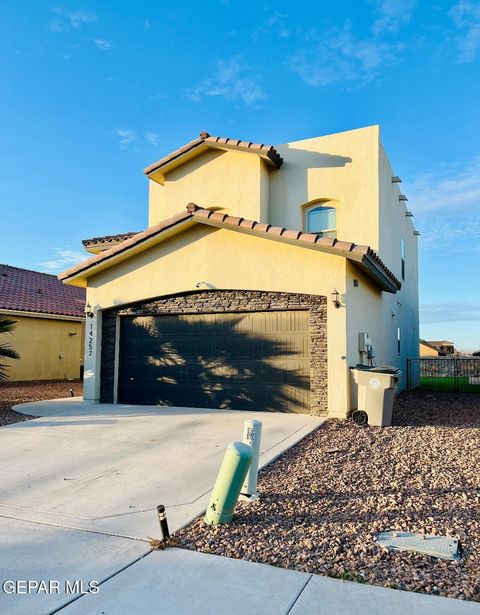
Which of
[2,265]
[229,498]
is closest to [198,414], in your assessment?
[229,498]

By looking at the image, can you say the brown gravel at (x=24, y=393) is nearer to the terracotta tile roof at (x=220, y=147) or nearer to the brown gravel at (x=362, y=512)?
the brown gravel at (x=362, y=512)

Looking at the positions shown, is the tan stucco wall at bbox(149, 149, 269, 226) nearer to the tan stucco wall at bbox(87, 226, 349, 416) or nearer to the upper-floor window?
the upper-floor window

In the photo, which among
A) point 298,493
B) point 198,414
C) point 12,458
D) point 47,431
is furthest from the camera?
point 198,414

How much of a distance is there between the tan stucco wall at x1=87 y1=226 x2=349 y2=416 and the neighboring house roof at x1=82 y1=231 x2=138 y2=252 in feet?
18.0

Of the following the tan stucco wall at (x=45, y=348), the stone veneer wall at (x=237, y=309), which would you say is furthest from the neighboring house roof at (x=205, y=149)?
the tan stucco wall at (x=45, y=348)

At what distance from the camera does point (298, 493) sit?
18.1 ft

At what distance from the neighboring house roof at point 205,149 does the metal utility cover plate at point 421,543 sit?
40.2 ft

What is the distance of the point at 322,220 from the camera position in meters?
15.0

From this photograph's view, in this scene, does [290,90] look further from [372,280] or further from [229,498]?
[229,498]

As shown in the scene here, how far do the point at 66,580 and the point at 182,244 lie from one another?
9.45m

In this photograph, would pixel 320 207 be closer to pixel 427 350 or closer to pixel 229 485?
Result: pixel 229 485

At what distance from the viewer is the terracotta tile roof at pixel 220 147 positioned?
14.6 metres

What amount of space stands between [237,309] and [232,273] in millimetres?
895

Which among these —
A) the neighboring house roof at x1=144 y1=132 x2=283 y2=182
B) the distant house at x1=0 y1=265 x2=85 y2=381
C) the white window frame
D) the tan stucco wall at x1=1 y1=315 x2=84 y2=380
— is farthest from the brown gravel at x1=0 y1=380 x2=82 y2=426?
the white window frame
